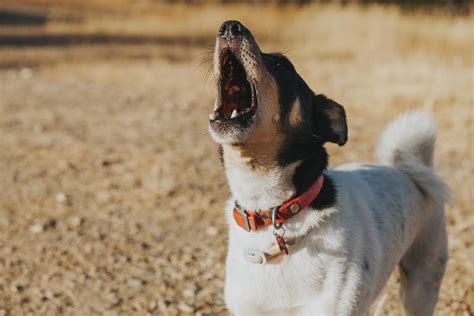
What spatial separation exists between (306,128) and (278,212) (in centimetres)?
42

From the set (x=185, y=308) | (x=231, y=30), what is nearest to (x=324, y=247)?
(x=231, y=30)

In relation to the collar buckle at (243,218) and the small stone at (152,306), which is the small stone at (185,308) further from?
the collar buckle at (243,218)

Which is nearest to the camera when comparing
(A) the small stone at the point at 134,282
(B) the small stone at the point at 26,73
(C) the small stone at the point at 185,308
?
(C) the small stone at the point at 185,308

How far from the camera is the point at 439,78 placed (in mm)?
10227

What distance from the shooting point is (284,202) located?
2887mm

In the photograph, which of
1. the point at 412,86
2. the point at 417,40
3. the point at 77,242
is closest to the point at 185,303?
the point at 77,242

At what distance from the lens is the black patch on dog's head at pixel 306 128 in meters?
2.90

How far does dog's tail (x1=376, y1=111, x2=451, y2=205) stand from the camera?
363cm

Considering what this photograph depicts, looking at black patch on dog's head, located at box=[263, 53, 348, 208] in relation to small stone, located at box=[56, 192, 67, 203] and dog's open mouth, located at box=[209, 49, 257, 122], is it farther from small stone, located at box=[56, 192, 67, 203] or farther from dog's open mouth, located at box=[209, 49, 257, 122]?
small stone, located at box=[56, 192, 67, 203]

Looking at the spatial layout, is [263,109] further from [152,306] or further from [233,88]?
[152,306]

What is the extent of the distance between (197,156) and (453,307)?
3427 millimetres

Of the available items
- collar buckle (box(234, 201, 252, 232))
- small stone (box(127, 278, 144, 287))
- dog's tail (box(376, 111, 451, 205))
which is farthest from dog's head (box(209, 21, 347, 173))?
small stone (box(127, 278, 144, 287))

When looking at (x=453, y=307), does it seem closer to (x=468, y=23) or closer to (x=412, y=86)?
(x=412, y=86)

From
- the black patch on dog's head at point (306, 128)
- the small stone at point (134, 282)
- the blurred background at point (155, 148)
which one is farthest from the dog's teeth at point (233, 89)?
the small stone at point (134, 282)
